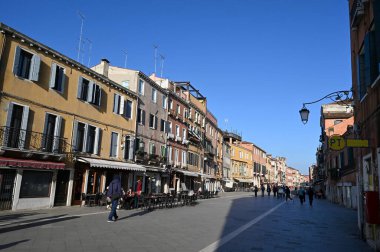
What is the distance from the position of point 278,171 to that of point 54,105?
12159 centimetres

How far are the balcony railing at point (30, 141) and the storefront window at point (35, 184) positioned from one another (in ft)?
4.42

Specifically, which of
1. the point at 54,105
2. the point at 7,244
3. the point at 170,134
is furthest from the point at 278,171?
the point at 7,244

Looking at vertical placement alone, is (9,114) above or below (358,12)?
below

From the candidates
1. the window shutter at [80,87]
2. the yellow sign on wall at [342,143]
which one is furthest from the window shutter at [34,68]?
the yellow sign on wall at [342,143]

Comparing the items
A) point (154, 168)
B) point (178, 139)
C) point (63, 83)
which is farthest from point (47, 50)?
point (178, 139)

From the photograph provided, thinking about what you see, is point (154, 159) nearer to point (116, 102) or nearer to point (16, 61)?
point (116, 102)

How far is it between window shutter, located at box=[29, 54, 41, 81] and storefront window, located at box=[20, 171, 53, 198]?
5.07m

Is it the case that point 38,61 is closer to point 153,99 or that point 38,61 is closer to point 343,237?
point 153,99

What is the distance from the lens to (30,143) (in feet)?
56.8

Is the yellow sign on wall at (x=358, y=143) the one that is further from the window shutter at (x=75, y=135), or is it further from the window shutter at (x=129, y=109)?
the window shutter at (x=129, y=109)

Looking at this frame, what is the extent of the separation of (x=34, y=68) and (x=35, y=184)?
6.27 metres

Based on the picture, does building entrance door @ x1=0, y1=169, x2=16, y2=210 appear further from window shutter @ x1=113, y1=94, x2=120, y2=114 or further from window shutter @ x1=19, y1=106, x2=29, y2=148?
window shutter @ x1=113, y1=94, x2=120, y2=114

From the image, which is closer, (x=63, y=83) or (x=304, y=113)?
(x=304, y=113)

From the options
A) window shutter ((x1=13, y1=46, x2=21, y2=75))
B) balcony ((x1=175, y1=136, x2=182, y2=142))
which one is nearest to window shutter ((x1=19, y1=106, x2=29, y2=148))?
window shutter ((x1=13, y1=46, x2=21, y2=75))
